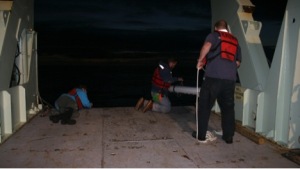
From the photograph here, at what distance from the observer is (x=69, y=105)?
248 inches

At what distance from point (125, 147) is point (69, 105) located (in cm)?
234

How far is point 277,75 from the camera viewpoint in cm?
445

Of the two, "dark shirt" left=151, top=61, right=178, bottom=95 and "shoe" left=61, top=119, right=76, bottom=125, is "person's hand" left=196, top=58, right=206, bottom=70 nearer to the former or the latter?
"dark shirt" left=151, top=61, right=178, bottom=95

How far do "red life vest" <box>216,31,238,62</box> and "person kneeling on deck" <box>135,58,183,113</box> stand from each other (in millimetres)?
2487

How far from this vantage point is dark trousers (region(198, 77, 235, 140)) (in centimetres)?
438

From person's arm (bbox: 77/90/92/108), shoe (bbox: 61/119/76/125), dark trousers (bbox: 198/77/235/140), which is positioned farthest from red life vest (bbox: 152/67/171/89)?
dark trousers (bbox: 198/77/235/140)

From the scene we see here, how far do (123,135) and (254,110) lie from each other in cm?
223

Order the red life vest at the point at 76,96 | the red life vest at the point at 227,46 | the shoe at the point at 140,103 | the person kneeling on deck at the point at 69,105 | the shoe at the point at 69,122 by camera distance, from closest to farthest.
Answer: the red life vest at the point at 227,46
the shoe at the point at 69,122
the person kneeling on deck at the point at 69,105
the red life vest at the point at 76,96
the shoe at the point at 140,103

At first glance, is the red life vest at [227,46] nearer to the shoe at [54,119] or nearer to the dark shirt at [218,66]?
the dark shirt at [218,66]

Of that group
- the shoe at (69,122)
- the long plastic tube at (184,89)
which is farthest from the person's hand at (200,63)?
the shoe at (69,122)

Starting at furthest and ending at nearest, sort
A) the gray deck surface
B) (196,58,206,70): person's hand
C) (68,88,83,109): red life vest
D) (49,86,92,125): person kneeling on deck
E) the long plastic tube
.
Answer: the long plastic tube, (68,88,83,109): red life vest, (49,86,92,125): person kneeling on deck, (196,58,206,70): person's hand, the gray deck surface

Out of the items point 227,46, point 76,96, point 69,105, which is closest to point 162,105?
point 76,96

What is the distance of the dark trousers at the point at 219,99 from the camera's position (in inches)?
173

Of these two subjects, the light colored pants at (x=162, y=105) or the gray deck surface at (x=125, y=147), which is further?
the light colored pants at (x=162, y=105)
